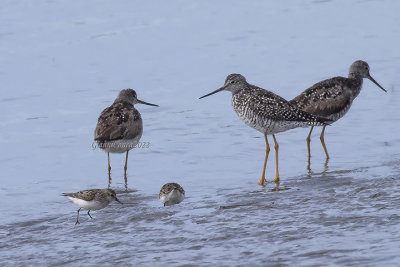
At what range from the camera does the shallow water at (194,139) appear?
9516mm

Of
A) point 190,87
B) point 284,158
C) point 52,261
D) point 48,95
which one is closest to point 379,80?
point 190,87

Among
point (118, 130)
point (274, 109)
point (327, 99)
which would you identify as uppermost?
point (327, 99)

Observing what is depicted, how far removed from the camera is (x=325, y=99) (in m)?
14.2

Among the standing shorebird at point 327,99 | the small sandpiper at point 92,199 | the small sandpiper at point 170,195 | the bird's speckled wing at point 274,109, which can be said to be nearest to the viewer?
the small sandpiper at point 92,199

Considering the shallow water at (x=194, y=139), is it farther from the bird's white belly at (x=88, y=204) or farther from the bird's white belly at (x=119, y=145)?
the bird's white belly at (x=119, y=145)

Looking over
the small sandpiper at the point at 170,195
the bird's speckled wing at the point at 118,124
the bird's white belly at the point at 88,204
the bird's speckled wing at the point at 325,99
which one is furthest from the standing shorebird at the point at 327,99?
the bird's white belly at the point at 88,204

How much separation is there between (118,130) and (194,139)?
1.71 meters

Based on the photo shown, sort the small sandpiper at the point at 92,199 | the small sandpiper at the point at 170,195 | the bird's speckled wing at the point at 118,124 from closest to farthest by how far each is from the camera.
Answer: the small sandpiper at the point at 92,199 < the small sandpiper at the point at 170,195 < the bird's speckled wing at the point at 118,124

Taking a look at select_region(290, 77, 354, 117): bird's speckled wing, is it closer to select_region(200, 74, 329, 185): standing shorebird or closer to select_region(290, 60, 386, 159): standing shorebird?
select_region(290, 60, 386, 159): standing shorebird

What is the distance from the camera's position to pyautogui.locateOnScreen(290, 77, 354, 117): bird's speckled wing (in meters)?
14.1

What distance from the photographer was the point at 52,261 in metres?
9.30

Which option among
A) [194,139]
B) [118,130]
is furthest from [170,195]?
[194,139]

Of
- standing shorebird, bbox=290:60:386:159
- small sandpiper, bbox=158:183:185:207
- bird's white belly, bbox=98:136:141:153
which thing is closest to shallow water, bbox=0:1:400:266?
small sandpiper, bbox=158:183:185:207

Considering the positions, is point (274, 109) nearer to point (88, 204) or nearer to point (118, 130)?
point (118, 130)
